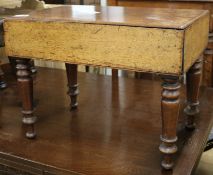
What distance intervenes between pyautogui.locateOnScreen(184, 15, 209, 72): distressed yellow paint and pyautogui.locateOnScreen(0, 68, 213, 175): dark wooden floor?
1.06 ft

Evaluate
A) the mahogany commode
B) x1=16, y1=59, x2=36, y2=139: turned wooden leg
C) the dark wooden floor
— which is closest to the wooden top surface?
the mahogany commode

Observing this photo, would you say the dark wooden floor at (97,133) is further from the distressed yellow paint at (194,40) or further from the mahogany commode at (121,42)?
the distressed yellow paint at (194,40)

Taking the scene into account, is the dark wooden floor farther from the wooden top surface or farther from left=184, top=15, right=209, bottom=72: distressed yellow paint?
the wooden top surface

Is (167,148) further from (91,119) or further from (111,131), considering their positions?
(91,119)

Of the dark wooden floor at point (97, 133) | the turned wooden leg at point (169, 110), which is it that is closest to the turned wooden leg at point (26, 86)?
the dark wooden floor at point (97, 133)

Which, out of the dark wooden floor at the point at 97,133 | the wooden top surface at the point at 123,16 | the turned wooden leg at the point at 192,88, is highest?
the wooden top surface at the point at 123,16

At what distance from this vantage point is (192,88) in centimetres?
125

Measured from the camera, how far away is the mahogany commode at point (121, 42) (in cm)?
91

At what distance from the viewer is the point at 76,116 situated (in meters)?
1.48

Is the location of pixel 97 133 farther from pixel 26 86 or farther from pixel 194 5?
pixel 194 5

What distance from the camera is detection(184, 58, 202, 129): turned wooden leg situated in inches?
47.6

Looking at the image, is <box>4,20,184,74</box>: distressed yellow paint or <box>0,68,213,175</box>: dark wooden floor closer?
<box>4,20,184,74</box>: distressed yellow paint

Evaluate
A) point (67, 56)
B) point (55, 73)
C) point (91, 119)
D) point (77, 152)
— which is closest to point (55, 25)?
point (67, 56)

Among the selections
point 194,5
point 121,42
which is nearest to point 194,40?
point 121,42
